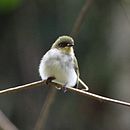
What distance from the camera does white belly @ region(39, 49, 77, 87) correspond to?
8.33 ft

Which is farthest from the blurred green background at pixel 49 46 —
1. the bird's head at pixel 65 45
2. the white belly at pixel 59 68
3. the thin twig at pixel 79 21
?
the thin twig at pixel 79 21

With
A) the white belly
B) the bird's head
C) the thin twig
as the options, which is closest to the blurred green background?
the bird's head

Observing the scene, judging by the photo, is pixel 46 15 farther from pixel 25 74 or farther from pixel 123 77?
pixel 123 77

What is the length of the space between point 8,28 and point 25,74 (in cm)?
46

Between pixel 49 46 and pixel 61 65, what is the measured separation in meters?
2.33

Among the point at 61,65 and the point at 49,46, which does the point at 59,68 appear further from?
the point at 49,46

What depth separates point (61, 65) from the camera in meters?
2.58

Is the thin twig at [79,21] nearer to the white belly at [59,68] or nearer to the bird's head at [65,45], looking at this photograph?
the white belly at [59,68]

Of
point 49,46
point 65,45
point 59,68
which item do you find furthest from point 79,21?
point 49,46

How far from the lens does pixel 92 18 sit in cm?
486

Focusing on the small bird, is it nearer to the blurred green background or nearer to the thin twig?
the thin twig

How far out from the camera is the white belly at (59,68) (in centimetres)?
254

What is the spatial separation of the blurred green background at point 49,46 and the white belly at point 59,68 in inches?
82.1

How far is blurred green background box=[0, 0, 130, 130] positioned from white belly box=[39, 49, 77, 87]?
6.84 ft
